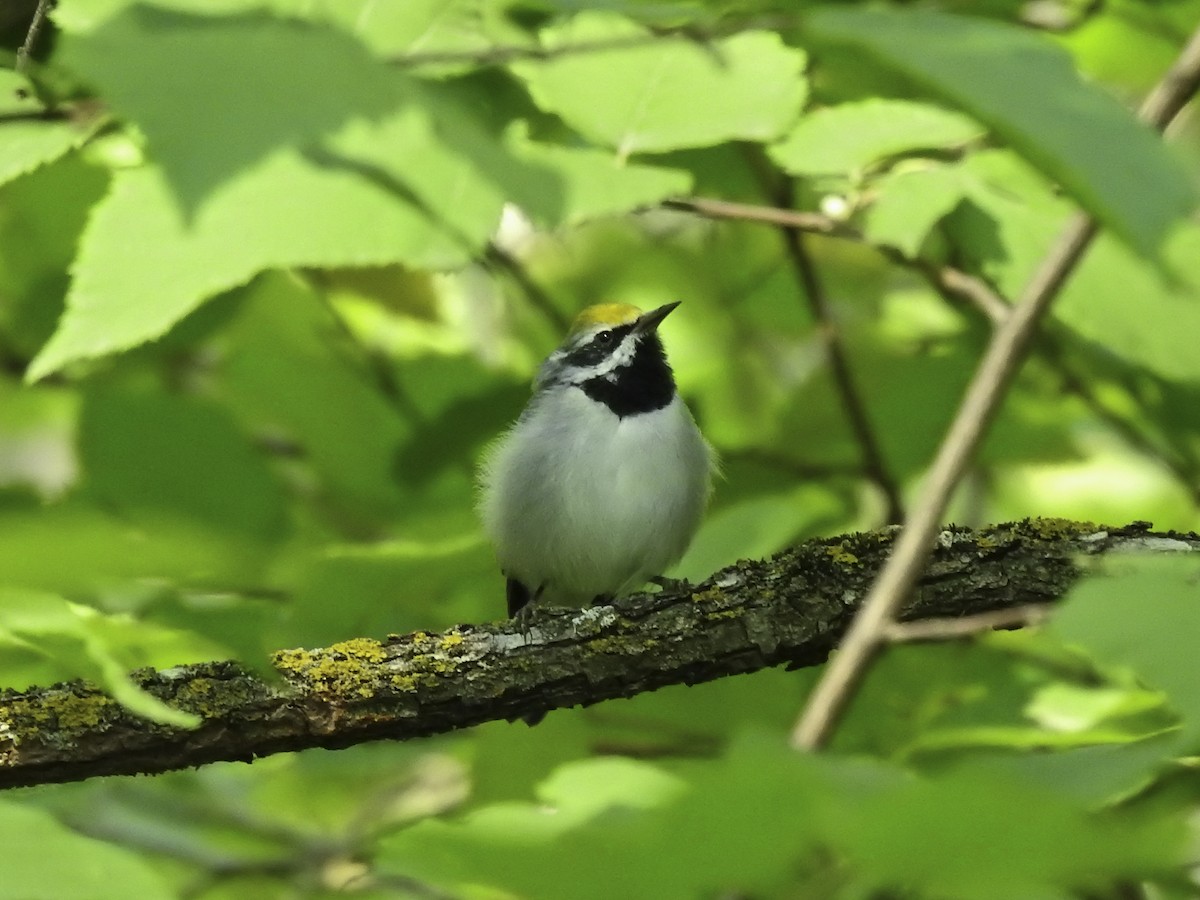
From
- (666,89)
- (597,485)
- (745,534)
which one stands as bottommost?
(597,485)

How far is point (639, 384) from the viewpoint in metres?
4.66

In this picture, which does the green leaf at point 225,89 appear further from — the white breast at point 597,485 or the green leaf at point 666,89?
the white breast at point 597,485

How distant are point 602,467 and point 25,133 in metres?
2.59

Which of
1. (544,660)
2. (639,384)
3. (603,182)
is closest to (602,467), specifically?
(639,384)

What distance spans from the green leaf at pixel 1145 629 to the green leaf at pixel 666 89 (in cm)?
124

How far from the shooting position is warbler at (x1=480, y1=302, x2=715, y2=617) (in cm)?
443

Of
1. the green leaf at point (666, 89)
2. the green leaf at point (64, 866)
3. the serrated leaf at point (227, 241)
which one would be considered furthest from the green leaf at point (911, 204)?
the green leaf at point (64, 866)

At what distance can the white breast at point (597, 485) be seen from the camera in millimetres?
4422

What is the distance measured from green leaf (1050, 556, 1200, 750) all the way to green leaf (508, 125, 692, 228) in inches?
34.3

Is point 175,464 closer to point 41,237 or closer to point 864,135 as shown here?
point 41,237

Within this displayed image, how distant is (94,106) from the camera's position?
2148 millimetres

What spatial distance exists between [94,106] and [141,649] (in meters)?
0.85

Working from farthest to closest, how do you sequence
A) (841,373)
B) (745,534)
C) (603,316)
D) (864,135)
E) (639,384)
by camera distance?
(639,384)
(603,316)
(841,373)
(745,534)
(864,135)

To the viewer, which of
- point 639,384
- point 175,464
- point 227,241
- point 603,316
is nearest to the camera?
point 227,241
